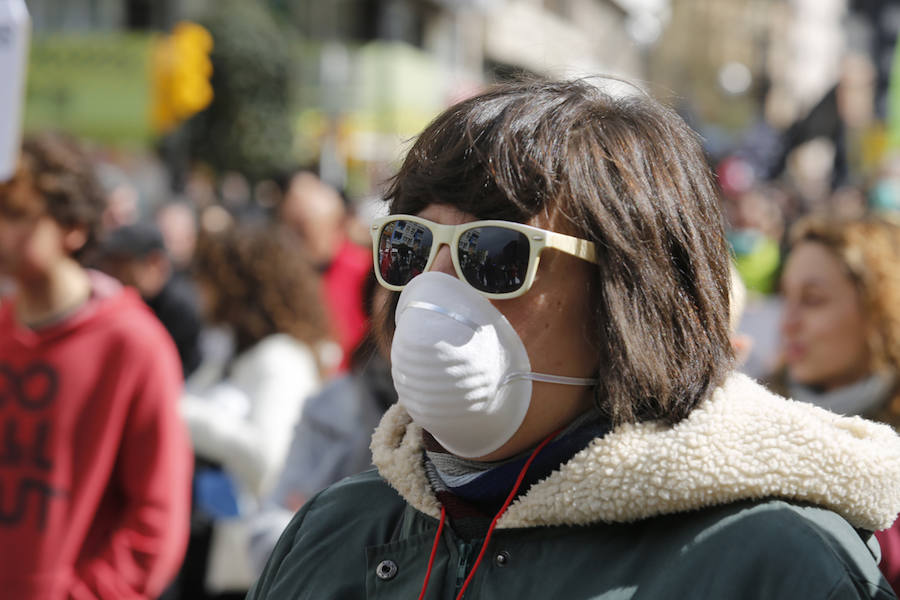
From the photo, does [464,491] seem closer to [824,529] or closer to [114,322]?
[824,529]

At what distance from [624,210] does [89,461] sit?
1948mm

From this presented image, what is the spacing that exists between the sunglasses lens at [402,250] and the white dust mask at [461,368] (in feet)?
0.23

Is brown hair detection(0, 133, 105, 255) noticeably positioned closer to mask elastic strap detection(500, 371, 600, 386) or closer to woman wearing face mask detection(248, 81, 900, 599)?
woman wearing face mask detection(248, 81, 900, 599)

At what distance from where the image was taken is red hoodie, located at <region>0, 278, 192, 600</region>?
2869 millimetres

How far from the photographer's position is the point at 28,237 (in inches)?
125

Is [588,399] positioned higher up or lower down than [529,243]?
lower down

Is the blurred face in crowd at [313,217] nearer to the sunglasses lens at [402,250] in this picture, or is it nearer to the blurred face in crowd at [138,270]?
the blurred face in crowd at [138,270]

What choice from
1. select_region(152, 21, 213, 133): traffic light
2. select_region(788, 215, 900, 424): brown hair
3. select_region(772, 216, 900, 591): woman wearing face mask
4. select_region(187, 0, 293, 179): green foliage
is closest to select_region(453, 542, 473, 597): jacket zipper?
select_region(772, 216, 900, 591): woman wearing face mask

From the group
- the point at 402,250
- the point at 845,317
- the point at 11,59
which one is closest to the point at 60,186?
the point at 11,59

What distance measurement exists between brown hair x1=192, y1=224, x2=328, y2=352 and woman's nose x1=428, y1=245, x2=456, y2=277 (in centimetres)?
292

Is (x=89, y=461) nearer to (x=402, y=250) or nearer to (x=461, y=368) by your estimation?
(x=402, y=250)

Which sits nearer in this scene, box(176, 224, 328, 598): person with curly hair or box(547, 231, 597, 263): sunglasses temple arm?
box(547, 231, 597, 263): sunglasses temple arm

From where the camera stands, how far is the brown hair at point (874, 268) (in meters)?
3.14

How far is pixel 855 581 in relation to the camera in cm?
134
